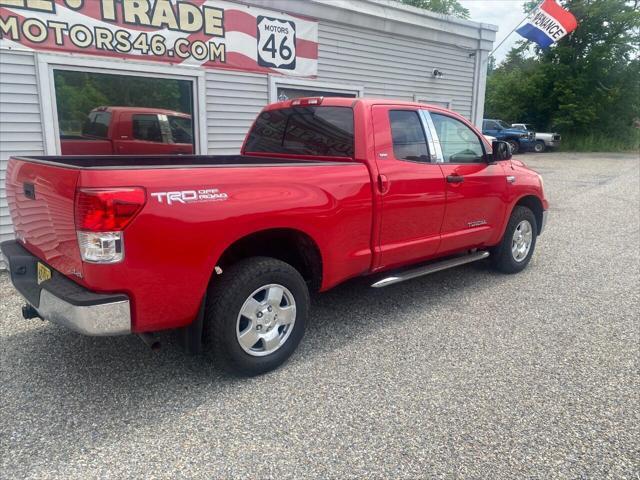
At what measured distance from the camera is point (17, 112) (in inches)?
226

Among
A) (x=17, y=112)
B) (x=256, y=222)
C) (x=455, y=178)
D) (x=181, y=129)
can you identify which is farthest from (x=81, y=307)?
(x=181, y=129)

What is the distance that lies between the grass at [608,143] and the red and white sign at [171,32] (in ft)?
88.2

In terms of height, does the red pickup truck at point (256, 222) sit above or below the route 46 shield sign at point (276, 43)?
below

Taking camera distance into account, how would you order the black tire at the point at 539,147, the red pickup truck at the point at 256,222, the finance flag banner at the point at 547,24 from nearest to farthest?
the red pickup truck at the point at 256,222, the finance flag banner at the point at 547,24, the black tire at the point at 539,147

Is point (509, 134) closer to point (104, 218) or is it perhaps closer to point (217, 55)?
point (217, 55)

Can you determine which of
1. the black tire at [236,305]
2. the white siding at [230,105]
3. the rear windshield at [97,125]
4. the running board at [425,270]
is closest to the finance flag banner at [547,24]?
the white siding at [230,105]

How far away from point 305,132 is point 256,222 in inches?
A: 58.7

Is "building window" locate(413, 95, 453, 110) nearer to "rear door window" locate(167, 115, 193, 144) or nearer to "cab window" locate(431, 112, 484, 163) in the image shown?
"rear door window" locate(167, 115, 193, 144)

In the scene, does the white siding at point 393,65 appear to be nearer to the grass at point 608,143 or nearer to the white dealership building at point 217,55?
the white dealership building at point 217,55

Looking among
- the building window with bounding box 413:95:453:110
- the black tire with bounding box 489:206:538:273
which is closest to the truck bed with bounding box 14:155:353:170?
the black tire with bounding box 489:206:538:273

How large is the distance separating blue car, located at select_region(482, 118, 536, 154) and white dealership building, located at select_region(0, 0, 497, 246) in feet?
53.0

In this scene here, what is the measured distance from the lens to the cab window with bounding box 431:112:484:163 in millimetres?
4617

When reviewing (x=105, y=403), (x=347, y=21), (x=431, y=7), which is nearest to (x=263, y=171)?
(x=105, y=403)

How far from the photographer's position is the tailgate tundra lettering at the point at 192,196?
2.67 metres
